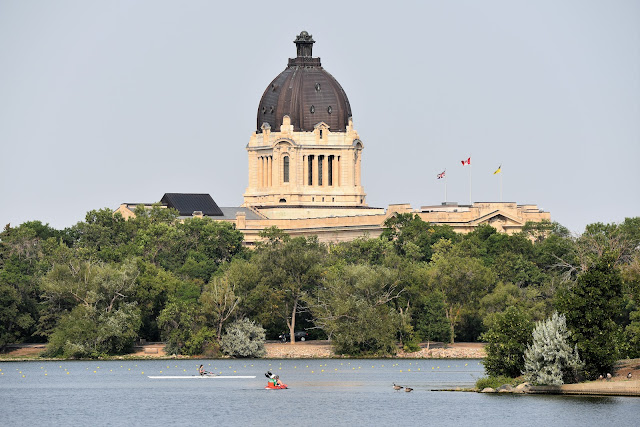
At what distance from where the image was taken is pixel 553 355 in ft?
338

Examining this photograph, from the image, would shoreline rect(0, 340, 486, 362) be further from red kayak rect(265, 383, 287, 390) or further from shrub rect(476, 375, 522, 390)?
shrub rect(476, 375, 522, 390)

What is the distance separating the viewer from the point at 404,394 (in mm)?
112938

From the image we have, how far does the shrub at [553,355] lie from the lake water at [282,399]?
1.27 meters

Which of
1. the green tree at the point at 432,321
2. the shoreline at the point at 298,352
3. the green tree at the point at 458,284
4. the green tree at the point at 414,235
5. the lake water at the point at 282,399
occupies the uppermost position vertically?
the green tree at the point at 414,235

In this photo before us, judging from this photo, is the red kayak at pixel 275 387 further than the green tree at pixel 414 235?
No

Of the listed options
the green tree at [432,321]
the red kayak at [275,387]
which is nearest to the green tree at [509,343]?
the red kayak at [275,387]

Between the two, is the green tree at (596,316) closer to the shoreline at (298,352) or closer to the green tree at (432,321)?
the shoreline at (298,352)

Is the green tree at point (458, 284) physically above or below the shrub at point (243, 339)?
above

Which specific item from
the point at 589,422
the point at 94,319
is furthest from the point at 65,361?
the point at 589,422

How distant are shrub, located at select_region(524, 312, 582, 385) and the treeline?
79.5ft

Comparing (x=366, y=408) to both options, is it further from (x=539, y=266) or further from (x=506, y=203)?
(x=506, y=203)

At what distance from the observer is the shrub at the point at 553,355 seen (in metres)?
103

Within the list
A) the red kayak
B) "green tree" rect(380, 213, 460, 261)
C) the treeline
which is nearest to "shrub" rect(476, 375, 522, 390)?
the red kayak

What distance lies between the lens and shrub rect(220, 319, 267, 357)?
14538 cm
